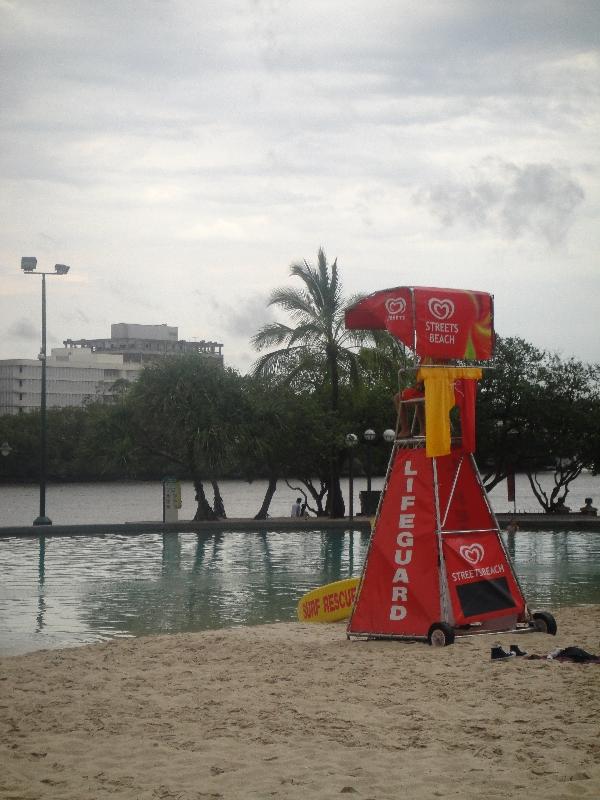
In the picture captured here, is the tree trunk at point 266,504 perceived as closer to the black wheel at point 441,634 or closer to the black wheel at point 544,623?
the black wheel at point 544,623

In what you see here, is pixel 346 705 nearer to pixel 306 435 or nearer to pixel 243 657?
pixel 243 657

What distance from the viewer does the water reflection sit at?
654 inches

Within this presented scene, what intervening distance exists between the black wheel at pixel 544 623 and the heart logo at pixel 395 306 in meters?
3.78

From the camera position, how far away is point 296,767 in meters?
7.42

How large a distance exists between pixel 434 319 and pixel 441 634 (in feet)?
10.9

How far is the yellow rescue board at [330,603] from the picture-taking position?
14742 mm

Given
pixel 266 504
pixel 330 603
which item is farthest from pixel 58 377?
pixel 330 603

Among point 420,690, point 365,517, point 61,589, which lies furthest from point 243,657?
point 365,517

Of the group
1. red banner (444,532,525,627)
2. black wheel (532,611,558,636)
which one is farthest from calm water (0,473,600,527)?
red banner (444,532,525,627)

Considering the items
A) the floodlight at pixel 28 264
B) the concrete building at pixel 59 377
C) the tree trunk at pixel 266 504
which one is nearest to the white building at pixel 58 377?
the concrete building at pixel 59 377

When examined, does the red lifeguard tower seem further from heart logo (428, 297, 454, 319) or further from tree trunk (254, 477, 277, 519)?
tree trunk (254, 477, 277, 519)

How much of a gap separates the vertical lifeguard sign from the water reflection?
15.4ft

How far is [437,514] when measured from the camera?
12.0 m

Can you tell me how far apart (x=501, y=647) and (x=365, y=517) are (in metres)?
30.0
